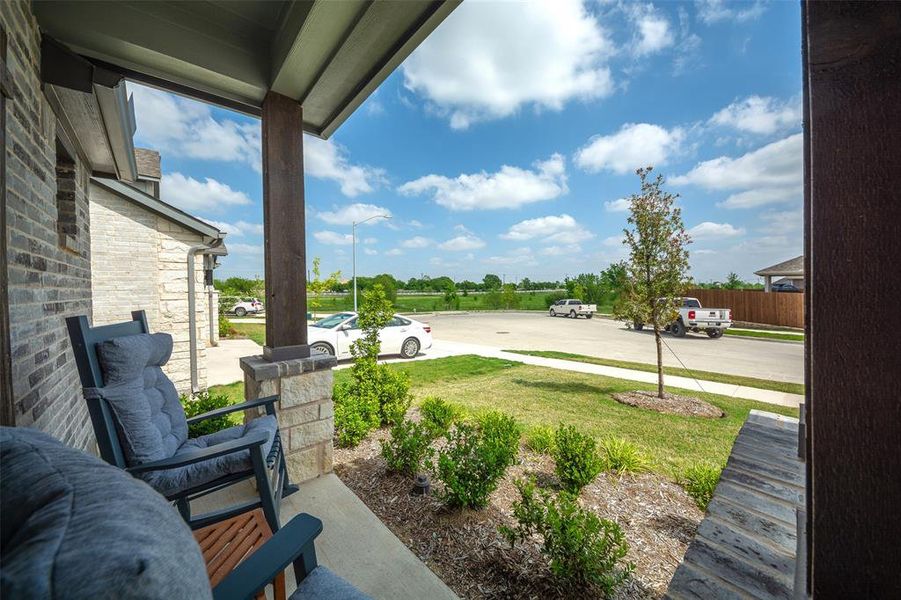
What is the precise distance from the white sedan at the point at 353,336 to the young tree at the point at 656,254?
15.7ft

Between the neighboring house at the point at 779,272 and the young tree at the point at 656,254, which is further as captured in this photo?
the neighboring house at the point at 779,272

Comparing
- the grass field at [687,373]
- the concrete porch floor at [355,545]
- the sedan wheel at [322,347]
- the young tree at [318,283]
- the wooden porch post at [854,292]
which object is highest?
the young tree at [318,283]

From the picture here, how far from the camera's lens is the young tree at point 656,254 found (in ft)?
17.0

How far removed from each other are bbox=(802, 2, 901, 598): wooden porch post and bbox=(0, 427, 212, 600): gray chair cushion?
100cm

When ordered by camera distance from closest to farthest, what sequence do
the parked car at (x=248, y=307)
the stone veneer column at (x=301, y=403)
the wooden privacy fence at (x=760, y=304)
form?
the stone veneer column at (x=301, y=403) < the wooden privacy fence at (x=760, y=304) < the parked car at (x=248, y=307)

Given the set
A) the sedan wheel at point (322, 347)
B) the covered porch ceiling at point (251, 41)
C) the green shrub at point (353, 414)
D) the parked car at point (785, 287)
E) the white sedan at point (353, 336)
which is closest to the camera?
the covered porch ceiling at point (251, 41)

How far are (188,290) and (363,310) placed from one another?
4046 mm

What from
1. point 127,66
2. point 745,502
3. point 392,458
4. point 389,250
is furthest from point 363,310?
point 389,250

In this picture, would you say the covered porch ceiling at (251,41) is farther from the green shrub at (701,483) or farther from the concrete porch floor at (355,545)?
the green shrub at (701,483)

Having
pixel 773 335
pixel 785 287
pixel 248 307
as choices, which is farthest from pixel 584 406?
pixel 248 307

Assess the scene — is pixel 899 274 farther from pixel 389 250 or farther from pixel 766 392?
pixel 389 250

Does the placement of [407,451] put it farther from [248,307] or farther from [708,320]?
[248,307]

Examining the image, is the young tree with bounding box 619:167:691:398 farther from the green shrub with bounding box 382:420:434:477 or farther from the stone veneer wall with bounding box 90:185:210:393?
the stone veneer wall with bounding box 90:185:210:393

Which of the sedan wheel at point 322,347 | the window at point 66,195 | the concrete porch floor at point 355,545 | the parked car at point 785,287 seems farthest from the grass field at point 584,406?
the parked car at point 785,287
